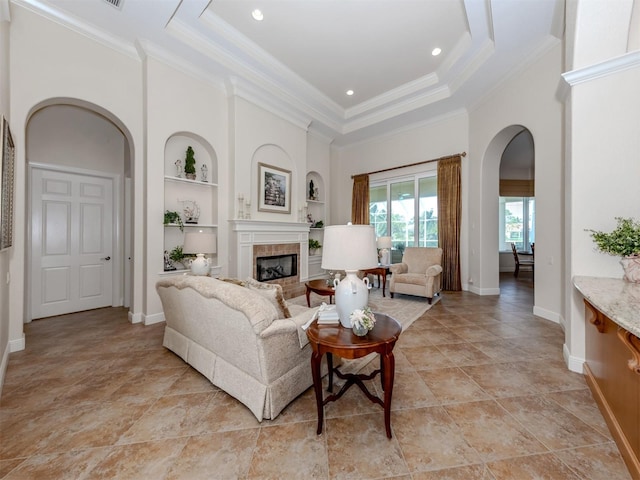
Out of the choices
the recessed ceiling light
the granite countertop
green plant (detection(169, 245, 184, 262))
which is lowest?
the granite countertop

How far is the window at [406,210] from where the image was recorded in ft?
20.2

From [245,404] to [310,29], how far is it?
4.65 m

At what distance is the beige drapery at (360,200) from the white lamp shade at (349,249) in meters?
5.47

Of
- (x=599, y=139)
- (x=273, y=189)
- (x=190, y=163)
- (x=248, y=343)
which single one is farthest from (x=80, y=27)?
(x=599, y=139)

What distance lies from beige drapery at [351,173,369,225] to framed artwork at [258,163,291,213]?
7.63ft

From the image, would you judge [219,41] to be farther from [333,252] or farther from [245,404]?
[245,404]

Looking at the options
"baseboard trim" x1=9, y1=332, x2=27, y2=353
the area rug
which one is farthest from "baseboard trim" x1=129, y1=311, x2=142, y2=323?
the area rug

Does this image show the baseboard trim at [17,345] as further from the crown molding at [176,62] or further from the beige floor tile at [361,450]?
the crown molding at [176,62]

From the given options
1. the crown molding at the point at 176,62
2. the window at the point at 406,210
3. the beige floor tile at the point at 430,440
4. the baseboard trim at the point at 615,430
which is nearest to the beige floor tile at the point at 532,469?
the beige floor tile at the point at 430,440

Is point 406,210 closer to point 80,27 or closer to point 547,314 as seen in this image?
point 547,314

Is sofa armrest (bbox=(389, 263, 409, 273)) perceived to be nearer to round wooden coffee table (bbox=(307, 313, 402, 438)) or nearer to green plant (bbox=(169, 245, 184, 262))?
round wooden coffee table (bbox=(307, 313, 402, 438))

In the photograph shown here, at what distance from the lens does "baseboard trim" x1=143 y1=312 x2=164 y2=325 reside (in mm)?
3610

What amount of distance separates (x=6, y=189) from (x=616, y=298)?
4703 millimetres

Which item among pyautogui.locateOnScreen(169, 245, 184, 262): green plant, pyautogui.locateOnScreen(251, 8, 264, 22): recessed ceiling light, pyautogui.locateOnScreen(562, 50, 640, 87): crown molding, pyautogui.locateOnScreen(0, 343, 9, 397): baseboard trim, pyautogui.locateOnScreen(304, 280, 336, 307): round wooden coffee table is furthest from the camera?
pyautogui.locateOnScreen(169, 245, 184, 262): green plant
